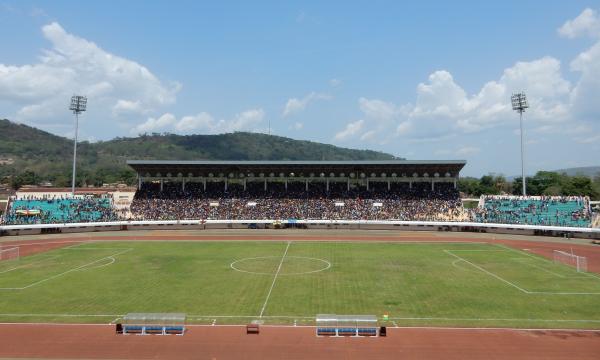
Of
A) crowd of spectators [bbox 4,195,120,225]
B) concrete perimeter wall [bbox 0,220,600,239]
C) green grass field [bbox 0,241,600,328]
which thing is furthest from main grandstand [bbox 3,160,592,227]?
green grass field [bbox 0,241,600,328]

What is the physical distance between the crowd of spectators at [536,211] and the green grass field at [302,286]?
2222 centimetres

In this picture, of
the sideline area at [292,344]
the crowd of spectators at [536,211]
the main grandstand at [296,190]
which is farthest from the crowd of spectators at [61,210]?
the crowd of spectators at [536,211]

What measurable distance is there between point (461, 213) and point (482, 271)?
36841mm

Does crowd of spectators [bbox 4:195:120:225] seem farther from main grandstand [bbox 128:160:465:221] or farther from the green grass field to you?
the green grass field

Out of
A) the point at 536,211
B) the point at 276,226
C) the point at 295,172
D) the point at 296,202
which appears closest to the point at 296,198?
the point at 296,202

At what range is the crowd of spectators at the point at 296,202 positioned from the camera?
72.3 meters

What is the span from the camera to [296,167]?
3091 inches

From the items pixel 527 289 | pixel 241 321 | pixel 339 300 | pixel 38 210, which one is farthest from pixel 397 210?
pixel 38 210

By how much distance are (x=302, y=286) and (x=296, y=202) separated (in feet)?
153

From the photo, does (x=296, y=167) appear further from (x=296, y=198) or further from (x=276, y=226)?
(x=276, y=226)

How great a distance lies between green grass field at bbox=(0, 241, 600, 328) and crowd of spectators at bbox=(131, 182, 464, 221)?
26.0 meters

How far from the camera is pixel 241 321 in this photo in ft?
73.9

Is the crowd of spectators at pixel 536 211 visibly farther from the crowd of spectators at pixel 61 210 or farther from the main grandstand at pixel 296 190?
the crowd of spectators at pixel 61 210

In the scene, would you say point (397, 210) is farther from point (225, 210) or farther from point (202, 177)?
point (202, 177)
